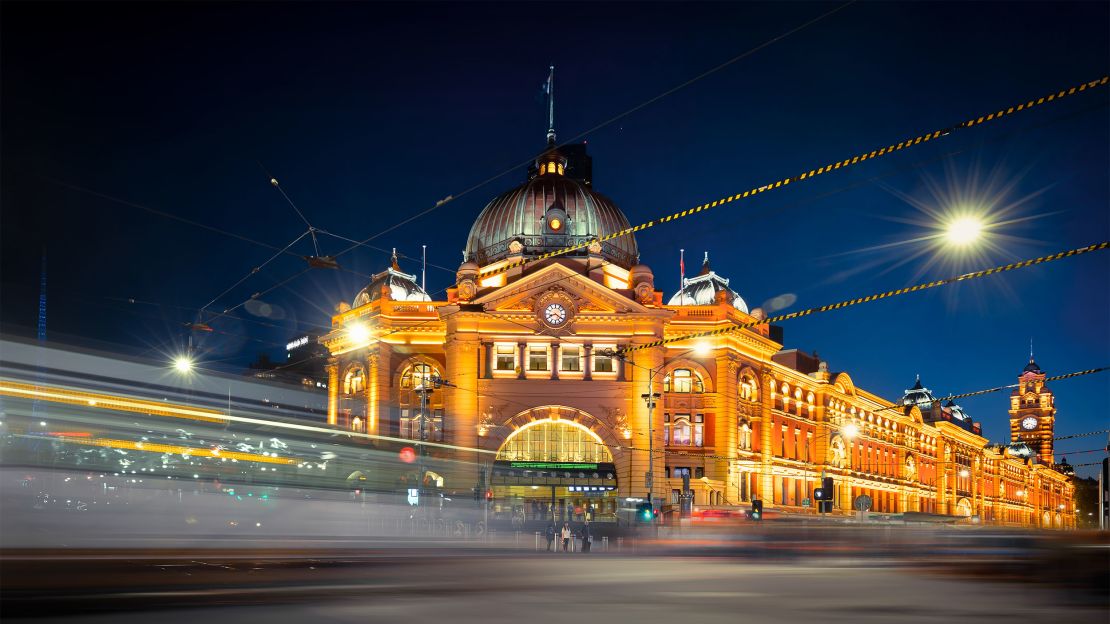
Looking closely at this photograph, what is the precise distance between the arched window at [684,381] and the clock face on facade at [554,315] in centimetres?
1008

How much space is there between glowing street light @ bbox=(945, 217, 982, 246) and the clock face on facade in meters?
52.8

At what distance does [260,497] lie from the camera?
28.6 m

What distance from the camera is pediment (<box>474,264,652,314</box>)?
74875mm

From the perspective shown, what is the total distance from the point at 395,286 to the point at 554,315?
81.6ft

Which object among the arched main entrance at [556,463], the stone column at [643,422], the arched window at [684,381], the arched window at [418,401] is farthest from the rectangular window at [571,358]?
the arched window at [418,401]

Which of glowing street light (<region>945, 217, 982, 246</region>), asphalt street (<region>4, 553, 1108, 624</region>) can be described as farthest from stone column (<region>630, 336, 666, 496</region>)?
glowing street light (<region>945, 217, 982, 246</region>)

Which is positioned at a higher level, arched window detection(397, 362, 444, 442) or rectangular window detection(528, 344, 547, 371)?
rectangular window detection(528, 344, 547, 371)

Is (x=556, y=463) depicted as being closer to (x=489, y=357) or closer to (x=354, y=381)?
(x=489, y=357)

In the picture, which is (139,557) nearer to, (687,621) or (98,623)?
(98,623)

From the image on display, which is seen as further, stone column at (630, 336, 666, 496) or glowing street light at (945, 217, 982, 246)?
stone column at (630, 336, 666, 496)

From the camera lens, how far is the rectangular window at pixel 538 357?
76.1m

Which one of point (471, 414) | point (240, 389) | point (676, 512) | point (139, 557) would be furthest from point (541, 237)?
point (139, 557)

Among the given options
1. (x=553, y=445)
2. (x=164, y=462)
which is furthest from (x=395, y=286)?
(x=164, y=462)

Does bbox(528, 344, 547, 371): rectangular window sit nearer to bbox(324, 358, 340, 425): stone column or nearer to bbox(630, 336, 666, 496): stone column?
bbox(630, 336, 666, 496): stone column
